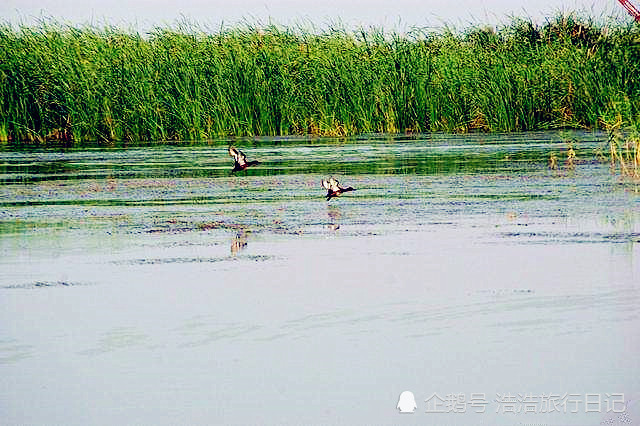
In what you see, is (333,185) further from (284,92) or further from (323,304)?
(284,92)

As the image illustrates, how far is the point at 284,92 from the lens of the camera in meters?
19.9

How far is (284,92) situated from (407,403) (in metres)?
15.4

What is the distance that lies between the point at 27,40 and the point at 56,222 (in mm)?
11686

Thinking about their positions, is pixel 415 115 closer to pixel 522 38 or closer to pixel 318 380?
pixel 522 38

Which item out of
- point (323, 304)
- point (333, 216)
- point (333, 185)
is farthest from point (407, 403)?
point (333, 185)

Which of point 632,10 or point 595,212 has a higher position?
point 632,10

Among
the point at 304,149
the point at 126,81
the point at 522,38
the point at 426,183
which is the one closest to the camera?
the point at 426,183

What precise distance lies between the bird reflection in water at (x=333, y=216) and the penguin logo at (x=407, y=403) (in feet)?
14.4

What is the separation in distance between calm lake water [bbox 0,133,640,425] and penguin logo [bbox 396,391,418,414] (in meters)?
0.01

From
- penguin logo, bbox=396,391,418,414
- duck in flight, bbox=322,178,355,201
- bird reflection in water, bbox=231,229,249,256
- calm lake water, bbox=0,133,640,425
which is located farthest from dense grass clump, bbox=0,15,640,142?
penguin logo, bbox=396,391,418,414

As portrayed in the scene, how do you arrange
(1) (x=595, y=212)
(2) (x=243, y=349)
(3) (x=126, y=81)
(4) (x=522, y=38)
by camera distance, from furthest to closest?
(4) (x=522, y=38), (3) (x=126, y=81), (1) (x=595, y=212), (2) (x=243, y=349)

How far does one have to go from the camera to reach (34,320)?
20.1 feet

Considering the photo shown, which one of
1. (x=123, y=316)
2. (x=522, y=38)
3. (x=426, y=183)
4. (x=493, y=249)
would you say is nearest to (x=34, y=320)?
(x=123, y=316)

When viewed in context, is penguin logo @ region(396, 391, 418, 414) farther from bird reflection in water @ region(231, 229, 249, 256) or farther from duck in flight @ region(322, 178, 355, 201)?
duck in flight @ region(322, 178, 355, 201)
